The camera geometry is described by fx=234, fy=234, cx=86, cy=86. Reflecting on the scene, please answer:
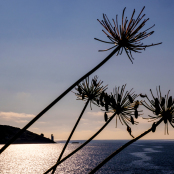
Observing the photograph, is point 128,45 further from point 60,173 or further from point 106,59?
point 60,173

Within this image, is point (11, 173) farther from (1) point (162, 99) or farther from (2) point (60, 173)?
(1) point (162, 99)

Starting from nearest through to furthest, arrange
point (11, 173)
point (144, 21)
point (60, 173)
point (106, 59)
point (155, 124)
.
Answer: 1. point (155, 124)
2. point (106, 59)
3. point (144, 21)
4. point (60, 173)
5. point (11, 173)

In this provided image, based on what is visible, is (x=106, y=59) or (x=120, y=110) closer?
(x=106, y=59)

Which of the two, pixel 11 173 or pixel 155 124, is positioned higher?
pixel 155 124

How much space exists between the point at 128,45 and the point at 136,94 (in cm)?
153

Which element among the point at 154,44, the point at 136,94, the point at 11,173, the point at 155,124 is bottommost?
the point at 11,173

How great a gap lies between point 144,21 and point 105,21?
1.01 m

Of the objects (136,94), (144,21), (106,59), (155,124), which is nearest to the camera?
(155,124)

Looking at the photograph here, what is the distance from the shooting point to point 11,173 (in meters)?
138

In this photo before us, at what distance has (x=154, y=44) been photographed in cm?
588

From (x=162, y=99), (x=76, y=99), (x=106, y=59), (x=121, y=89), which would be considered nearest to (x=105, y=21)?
(x=106, y=59)

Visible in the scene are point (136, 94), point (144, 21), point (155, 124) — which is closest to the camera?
point (155, 124)

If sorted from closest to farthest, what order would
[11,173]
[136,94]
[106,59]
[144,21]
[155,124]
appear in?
[155,124], [106,59], [144,21], [136,94], [11,173]

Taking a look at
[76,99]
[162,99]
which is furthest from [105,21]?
[76,99]
